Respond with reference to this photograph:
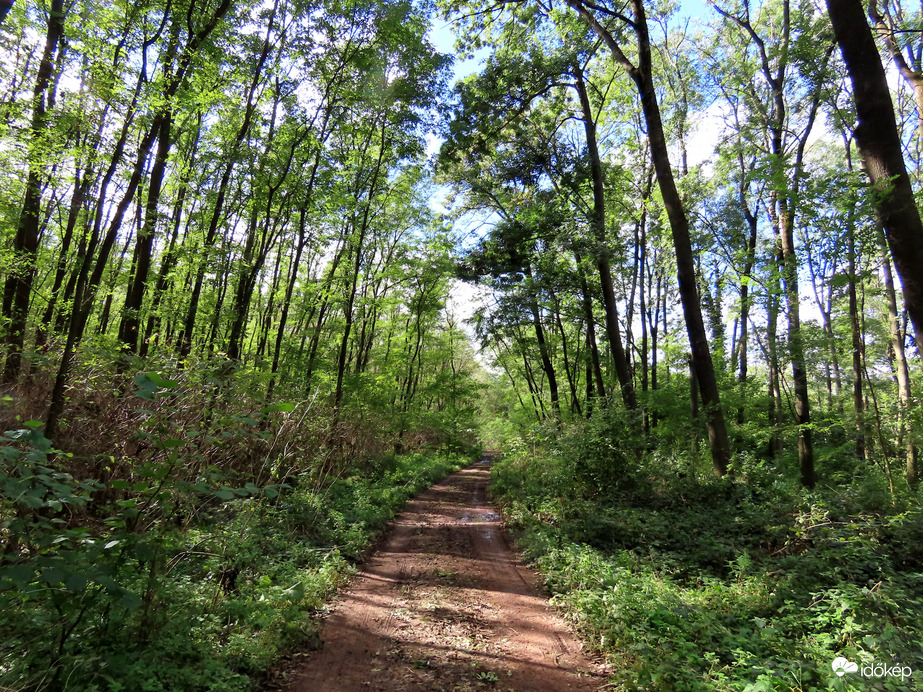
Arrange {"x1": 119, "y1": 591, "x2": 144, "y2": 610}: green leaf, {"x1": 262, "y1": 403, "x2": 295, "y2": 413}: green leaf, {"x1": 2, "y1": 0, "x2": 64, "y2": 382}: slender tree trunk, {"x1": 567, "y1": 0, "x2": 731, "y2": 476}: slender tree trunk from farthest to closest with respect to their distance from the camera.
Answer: {"x1": 567, "y1": 0, "x2": 731, "y2": 476}: slender tree trunk < {"x1": 2, "y1": 0, "x2": 64, "y2": 382}: slender tree trunk < {"x1": 262, "y1": 403, "x2": 295, "y2": 413}: green leaf < {"x1": 119, "y1": 591, "x2": 144, "y2": 610}: green leaf

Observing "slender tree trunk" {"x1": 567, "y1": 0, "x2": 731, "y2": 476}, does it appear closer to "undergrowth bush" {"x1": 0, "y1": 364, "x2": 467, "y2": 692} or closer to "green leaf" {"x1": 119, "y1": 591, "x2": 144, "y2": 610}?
"undergrowth bush" {"x1": 0, "y1": 364, "x2": 467, "y2": 692}

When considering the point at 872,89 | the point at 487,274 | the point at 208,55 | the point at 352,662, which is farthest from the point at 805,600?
the point at 487,274

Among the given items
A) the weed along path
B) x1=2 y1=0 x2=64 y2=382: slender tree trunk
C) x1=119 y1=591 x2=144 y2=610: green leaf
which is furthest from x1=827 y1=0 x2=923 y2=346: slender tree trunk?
x1=2 y1=0 x2=64 y2=382: slender tree trunk

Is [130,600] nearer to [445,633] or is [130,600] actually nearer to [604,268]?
[445,633]

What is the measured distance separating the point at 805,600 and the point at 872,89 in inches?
213

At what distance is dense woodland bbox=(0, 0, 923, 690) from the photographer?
3133 mm

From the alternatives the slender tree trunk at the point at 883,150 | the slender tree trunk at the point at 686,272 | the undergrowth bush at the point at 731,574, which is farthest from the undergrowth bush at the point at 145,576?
the slender tree trunk at the point at 686,272

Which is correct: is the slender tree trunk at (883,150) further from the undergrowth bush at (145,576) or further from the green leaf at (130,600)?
the green leaf at (130,600)

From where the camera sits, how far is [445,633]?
430 centimetres

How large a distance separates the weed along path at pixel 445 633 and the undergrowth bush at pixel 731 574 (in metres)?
0.44

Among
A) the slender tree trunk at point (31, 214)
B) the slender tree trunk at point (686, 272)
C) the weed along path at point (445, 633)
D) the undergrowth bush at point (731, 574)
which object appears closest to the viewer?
the undergrowth bush at point (731, 574)

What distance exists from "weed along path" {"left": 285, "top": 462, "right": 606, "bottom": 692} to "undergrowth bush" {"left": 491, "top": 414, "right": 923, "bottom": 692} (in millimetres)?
435

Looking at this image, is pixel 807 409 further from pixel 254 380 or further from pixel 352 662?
pixel 254 380

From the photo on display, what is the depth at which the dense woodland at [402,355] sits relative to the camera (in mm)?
3133
